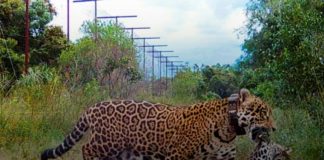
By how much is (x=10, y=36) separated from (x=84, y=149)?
85.9 ft

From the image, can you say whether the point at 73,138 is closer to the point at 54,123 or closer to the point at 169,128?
the point at 169,128

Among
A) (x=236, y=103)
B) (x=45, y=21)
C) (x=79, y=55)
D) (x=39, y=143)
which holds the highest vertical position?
(x=45, y=21)

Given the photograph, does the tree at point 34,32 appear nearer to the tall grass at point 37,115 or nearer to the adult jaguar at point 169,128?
the tall grass at point 37,115

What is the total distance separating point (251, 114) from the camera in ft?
21.4

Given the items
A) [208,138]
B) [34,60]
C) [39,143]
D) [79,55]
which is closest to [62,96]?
[39,143]

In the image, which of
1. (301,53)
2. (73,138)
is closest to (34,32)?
(301,53)

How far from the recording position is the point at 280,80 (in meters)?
10.5

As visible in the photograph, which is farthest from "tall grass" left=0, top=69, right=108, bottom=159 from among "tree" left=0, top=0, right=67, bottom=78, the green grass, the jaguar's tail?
"tree" left=0, top=0, right=67, bottom=78

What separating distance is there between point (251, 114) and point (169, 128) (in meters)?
0.94

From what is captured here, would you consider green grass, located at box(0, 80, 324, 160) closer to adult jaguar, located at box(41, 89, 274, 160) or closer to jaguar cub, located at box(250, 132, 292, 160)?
jaguar cub, located at box(250, 132, 292, 160)

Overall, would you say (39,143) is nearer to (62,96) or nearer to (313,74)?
(62,96)

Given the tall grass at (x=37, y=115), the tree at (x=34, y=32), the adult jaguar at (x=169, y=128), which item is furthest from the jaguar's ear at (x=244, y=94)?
the tree at (x=34, y=32)

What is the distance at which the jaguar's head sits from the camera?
6535 millimetres

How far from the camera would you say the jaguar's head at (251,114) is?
6.54 m
